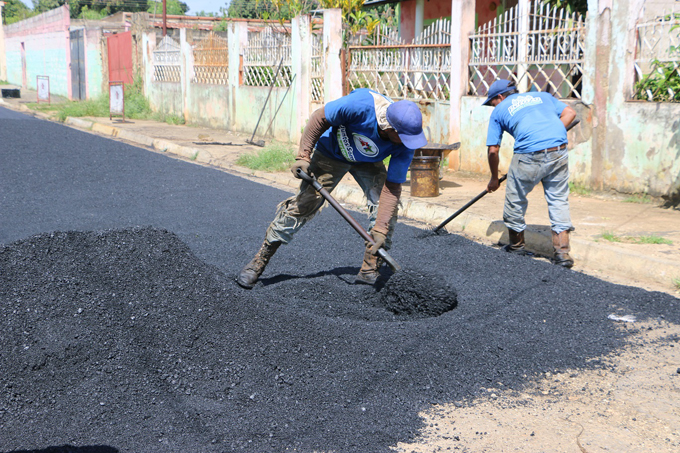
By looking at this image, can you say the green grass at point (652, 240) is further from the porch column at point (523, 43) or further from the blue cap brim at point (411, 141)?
the porch column at point (523, 43)

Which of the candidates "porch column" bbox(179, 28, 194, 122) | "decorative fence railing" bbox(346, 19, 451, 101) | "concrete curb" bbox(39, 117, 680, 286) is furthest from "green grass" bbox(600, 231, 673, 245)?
"porch column" bbox(179, 28, 194, 122)

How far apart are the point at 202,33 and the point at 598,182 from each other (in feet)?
45.4

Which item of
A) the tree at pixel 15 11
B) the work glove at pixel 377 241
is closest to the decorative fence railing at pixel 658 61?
the work glove at pixel 377 241

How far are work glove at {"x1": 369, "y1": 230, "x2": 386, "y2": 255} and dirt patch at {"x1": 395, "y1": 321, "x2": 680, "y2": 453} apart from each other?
1.34 metres

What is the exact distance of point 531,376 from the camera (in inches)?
133

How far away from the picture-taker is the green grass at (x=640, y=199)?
7410 millimetres

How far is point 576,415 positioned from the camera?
299 cm

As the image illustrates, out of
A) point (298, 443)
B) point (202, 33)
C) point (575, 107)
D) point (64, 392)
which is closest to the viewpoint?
point (298, 443)

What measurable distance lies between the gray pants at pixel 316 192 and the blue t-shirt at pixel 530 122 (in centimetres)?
136

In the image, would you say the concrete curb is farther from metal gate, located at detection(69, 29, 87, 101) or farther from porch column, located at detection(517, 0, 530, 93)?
metal gate, located at detection(69, 29, 87, 101)

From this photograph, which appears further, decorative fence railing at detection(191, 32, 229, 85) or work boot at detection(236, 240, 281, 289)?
decorative fence railing at detection(191, 32, 229, 85)

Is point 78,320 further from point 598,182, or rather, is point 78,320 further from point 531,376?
point 598,182

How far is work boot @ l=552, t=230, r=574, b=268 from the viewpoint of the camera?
541cm

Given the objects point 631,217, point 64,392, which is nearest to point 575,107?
point 631,217
